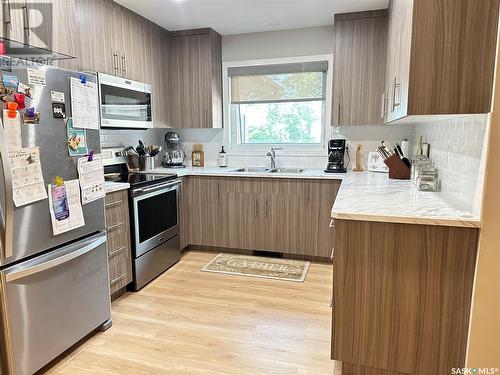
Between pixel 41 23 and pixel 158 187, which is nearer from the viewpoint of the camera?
pixel 41 23

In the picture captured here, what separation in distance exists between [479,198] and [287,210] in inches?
79.9

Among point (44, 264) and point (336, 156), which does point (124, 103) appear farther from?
point (336, 156)

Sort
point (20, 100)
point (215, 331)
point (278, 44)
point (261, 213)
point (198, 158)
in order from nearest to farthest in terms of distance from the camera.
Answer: point (20, 100), point (215, 331), point (261, 213), point (278, 44), point (198, 158)

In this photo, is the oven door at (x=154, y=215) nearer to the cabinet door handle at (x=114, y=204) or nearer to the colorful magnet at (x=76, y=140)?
the cabinet door handle at (x=114, y=204)

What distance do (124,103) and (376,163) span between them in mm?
2548

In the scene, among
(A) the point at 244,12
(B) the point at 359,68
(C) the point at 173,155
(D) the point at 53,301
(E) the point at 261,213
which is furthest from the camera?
(C) the point at 173,155

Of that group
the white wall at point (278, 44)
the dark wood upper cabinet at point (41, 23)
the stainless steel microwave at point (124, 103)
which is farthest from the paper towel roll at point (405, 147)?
the dark wood upper cabinet at point (41, 23)

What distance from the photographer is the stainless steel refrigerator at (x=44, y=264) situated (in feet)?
5.36

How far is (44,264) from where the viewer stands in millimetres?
1796

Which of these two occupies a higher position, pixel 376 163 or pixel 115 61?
pixel 115 61

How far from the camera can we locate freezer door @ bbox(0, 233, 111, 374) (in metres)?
1.67

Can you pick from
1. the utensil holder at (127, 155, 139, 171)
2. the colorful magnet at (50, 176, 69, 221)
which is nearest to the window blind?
the utensil holder at (127, 155, 139, 171)

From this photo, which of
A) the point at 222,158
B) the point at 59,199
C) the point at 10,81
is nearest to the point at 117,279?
the point at 59,199

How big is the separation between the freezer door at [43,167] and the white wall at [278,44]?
238cm
